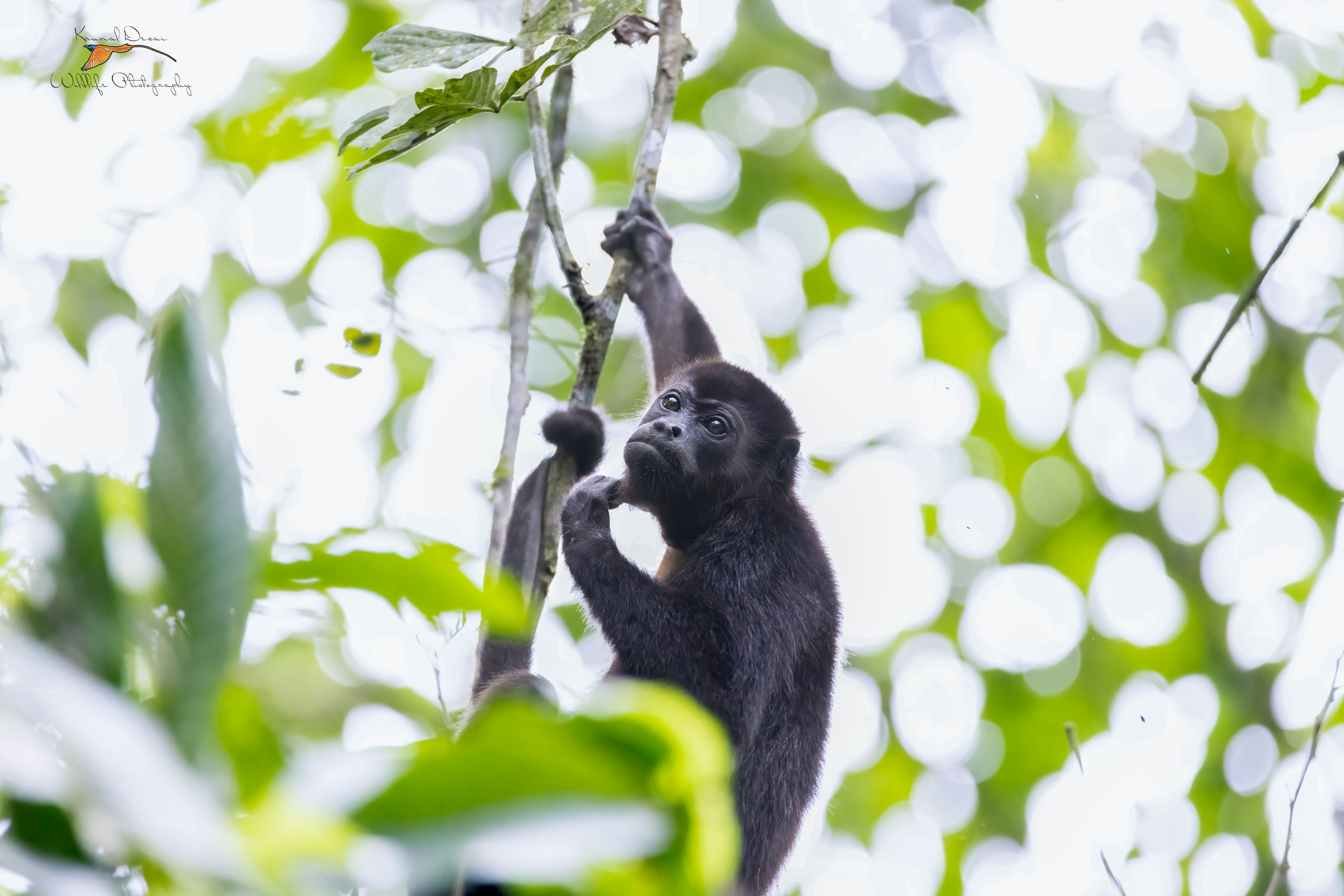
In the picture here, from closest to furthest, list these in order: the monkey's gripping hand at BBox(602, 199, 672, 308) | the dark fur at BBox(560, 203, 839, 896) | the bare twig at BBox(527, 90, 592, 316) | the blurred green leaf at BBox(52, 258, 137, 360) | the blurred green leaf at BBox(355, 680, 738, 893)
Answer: the blurred green leaf at BBox(355, 680, 738, 893), the blurred green leaf at BBox(52, 258, 137, 360), the bare twig at BBox(527, 90, 592, 316), the dark fur at BBox(560, 203, 839, 896), the monkey's gripping hand at BBox(602, 199, 672, 308)

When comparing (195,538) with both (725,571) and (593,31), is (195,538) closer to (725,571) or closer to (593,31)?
(593,31)

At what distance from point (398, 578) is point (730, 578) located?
14.0ft

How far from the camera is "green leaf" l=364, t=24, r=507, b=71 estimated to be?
3.95 meters

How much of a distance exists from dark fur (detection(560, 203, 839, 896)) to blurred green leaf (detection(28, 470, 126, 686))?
4.00 m

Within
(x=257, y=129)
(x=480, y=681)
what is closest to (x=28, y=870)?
(x=480, y=681)

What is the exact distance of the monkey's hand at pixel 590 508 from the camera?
16.8 ft

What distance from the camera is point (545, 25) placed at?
4.27m

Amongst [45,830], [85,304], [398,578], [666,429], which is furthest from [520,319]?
[45,830]

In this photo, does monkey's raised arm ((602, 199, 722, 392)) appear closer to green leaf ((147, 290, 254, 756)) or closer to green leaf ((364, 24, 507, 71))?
green leaf ((364, 24, 507, 71))

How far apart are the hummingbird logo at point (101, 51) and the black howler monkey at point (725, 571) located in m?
3.20

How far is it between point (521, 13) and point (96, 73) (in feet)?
10.7

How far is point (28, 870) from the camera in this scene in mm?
868

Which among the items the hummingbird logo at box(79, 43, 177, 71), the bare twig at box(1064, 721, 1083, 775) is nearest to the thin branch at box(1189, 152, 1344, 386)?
the bare twig at box(1064, 721, 1083, 775)

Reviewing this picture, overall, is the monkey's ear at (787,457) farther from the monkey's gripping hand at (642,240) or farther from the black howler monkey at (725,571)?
the monkey's gripping hand at (642,240)
